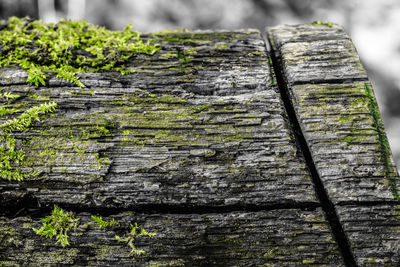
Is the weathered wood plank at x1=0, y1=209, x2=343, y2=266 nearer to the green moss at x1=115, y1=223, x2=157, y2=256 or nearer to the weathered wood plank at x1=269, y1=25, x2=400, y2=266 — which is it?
the green moss at x1=115, y1=223, x2=157, y2=256

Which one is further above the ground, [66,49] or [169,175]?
[66,49]

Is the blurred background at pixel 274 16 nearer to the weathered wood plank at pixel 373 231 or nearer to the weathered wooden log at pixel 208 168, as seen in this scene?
the weathered wooden log at pixel 208 168

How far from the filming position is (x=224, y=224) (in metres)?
1.40

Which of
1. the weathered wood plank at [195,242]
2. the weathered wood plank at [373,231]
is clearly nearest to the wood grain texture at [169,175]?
the weathered wood plank at [195,242]

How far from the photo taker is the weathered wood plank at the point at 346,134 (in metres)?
1.34

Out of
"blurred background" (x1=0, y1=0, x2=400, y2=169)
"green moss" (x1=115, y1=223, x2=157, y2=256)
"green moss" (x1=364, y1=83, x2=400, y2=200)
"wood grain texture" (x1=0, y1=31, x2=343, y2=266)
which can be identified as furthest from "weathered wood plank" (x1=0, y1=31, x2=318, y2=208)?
"blurred background" (x1=0, y1=0, x2=400, y2=169)

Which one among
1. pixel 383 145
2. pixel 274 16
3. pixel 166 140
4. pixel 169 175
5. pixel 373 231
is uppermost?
pixel 274 16

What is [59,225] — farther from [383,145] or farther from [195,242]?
[383,145]

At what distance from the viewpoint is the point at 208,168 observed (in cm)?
150

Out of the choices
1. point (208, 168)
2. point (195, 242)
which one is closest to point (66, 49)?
point (208, 168)

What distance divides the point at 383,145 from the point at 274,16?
12.7 feet

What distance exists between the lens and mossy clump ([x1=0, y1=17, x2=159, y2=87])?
187 centimetres

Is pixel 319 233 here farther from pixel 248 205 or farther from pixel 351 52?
pixel 351 52

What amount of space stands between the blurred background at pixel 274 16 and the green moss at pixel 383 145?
3.47m
